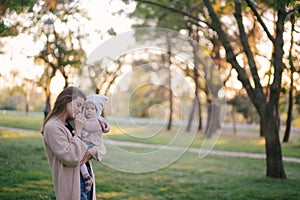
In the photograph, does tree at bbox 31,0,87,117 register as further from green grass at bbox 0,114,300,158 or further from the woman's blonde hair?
the woman's blonde hair

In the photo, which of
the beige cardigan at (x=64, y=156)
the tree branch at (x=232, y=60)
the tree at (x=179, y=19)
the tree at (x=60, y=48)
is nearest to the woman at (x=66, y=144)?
the beige cardigan at (x=64, y=156)

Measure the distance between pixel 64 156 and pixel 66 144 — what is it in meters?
0.09

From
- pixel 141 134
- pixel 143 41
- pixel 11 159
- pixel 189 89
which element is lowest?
pixel 11 159

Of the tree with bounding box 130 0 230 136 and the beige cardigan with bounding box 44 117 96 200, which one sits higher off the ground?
the tree with bounding box 130 0 230 136

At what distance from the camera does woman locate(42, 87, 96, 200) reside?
3.31m

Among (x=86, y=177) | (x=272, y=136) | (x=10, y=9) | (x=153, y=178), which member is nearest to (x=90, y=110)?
(x=86, y=177)

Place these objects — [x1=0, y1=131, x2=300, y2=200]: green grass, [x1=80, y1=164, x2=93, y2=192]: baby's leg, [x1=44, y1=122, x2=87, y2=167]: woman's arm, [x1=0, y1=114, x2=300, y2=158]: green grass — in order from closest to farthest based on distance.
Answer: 1. [x1=44, y1=122, x2=87, y2=167]: woman's arm
2. [x1=80, y1=164, x2=93, y2=192]: baby's leg
3. [x1=0, y1=114, x2=300, y2=158]: green grass
4. [x1=0, y1=131, x2=300, y2=200]: green grass

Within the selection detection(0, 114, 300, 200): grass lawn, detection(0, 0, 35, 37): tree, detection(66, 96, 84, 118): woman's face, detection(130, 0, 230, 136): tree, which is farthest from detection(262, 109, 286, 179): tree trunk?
detection(66, 96, 84, 118): woman's face

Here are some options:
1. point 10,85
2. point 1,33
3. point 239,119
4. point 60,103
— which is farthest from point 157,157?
point 239,119

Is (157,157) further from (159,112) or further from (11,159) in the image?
(11,159)

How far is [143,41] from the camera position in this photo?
17.2 feet

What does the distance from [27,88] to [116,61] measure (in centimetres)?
1329

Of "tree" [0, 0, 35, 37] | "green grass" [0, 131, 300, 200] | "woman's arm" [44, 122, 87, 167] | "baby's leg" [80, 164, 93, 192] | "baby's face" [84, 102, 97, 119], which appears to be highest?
"tree" [0, 0, 35, 37]

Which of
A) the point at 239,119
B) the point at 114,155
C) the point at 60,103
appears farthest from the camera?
the point at 239,119
